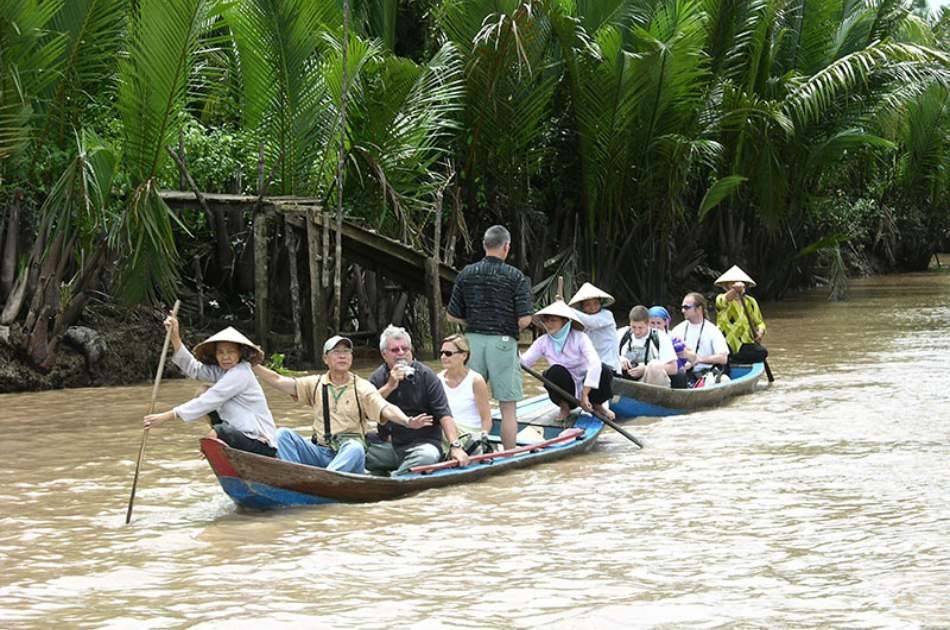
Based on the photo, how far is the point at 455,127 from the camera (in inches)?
803

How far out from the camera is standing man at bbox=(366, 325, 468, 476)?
922 centimetres

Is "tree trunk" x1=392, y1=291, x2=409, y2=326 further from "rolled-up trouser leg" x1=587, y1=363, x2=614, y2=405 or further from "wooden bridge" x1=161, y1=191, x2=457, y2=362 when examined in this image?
"rolled-up trouser leg" x1=587, y1=363, x2=614, y2=405

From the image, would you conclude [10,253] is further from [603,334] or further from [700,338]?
[700,338]

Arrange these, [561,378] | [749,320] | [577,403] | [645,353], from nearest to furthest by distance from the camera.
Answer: [577,403] < [561,378] < [645,353] < [749,320]

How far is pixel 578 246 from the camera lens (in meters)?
23.2

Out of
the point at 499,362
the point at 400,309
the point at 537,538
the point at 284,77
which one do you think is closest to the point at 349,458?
the point at 537,538

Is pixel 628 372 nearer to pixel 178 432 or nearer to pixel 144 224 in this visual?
pixel 178 432

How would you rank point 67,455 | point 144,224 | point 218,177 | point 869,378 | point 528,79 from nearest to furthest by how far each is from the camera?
point 67,455
point 144,224
point 869,378
point 218,177
point 528,79

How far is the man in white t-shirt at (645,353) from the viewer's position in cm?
1296

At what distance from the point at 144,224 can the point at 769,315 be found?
13262 millimetres

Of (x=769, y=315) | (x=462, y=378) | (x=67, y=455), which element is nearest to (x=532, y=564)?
(x=462, y=378)

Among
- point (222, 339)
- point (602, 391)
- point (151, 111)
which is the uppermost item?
point (151, 111)

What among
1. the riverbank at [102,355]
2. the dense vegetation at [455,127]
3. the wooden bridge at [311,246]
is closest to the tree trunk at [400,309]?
the dense vegetation at [455,127]

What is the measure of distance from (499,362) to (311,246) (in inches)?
246
